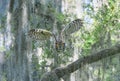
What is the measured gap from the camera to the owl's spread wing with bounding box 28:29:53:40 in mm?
6166

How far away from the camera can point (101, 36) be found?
7906mm

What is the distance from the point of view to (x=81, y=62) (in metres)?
5.71

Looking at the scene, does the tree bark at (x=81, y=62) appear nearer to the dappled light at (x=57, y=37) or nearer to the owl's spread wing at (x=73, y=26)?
the dappled light at (x=57, y=37)

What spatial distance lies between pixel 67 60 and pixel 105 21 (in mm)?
1136

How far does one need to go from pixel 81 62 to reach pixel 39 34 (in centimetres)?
91

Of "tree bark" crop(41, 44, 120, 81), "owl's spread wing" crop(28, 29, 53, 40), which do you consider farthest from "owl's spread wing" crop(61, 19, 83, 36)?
"tree bark" crop(41, 44, 120, 81)

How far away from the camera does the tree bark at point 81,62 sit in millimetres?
5574

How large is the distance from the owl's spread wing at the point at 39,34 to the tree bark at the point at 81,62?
2.18 ft

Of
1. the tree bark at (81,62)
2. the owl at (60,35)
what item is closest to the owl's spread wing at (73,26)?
the owl at (60,35)

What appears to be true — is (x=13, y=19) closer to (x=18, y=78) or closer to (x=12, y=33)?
(x=12, y=33)

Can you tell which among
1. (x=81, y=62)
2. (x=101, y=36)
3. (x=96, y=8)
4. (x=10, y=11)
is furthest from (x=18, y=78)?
(x=96, y=8)

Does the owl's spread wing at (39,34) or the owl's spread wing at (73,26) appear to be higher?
the owl's spread wing at (73,26)

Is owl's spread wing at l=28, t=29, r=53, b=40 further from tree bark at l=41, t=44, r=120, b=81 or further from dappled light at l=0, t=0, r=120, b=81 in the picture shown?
tree bark at l=41, t=44, r=120, b=81

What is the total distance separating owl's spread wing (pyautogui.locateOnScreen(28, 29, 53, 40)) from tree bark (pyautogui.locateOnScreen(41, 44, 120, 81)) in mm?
666
